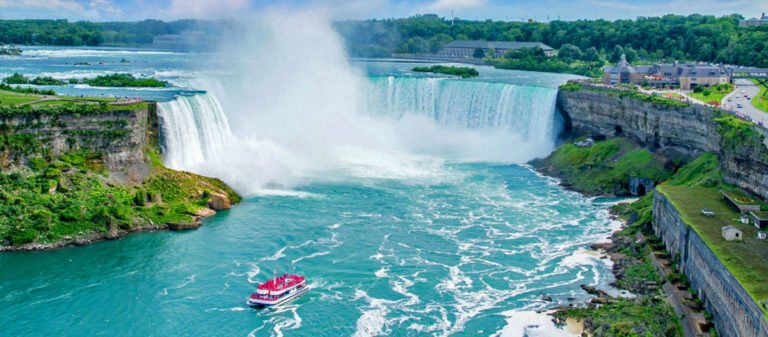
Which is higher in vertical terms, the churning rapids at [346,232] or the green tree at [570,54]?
the green tree at [570,54]

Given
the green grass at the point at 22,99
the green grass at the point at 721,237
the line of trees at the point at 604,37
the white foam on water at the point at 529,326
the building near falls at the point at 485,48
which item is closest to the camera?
the green grass at the point at 721,237

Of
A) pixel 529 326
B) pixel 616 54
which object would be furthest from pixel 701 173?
pixel 616 54

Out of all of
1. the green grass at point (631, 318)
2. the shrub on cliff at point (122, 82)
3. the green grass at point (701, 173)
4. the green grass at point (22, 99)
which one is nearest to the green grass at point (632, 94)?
the green grass at point (701, 173)

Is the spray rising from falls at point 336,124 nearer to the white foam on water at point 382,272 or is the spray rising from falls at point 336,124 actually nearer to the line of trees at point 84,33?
the white foam on water at point 382,272

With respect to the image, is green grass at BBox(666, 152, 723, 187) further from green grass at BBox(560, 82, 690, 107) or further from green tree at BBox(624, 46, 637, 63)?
green tree at BBox(624, 46, 637, 63)

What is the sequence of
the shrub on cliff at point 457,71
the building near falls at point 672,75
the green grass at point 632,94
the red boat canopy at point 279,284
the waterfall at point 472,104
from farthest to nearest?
the shrub on cliff at point 457,71, the waterfall at point 472,104, the building near falls at point 672,75, the green grass at point 632,94, the red boat canopy at point 279,284

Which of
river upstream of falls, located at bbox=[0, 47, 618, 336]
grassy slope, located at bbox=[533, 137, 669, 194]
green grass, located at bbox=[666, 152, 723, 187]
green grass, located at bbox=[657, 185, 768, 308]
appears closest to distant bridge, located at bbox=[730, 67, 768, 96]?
river upstream of falls, located at bbox=[0, 47, 618, 336]
